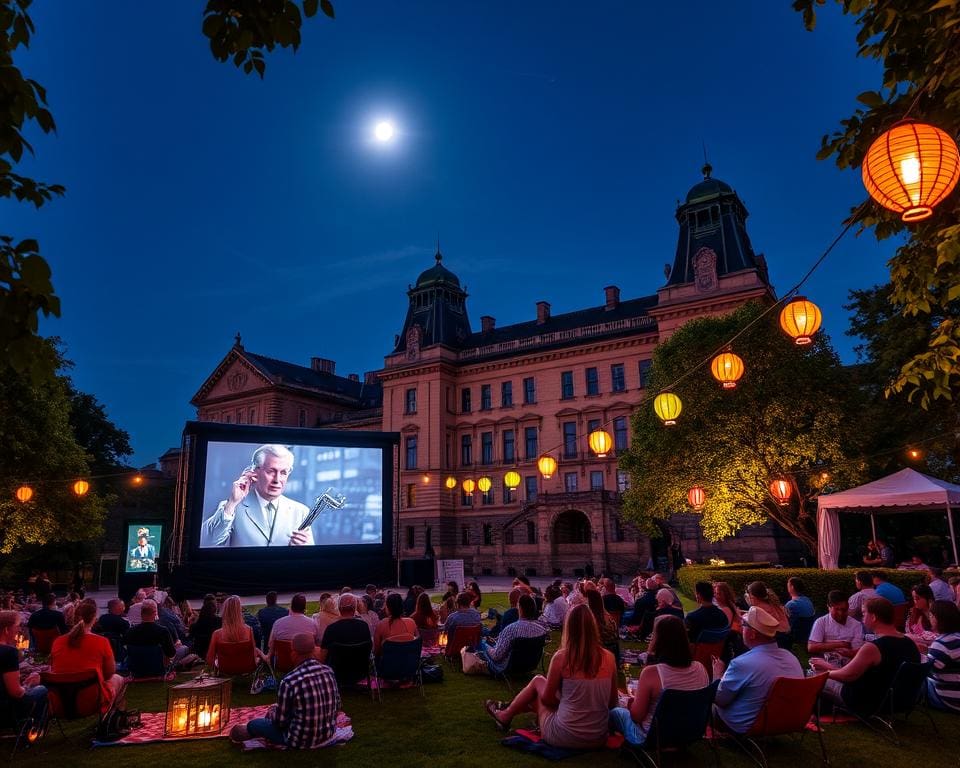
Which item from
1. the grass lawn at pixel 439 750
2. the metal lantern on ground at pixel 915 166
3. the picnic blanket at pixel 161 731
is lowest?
the grass lawn at pixel 439 750

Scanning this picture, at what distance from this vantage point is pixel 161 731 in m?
7.05

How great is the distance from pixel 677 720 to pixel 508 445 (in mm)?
43643

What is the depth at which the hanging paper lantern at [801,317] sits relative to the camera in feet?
35.0

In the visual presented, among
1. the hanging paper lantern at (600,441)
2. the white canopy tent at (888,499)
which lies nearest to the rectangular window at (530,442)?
the hanging paper lantern at (600,441)

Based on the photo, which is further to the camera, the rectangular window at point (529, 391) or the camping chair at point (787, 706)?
the rectangular window at point (529, 391)

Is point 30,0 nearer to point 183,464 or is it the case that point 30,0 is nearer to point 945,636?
point 945,636

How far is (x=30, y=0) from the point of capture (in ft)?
13.1

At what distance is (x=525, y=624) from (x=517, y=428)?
39.5 metres

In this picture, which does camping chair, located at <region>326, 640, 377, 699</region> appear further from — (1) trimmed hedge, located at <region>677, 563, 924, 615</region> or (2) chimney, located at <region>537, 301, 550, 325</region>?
(2) chimney, located at <region>537, 301, 550, 325</region>

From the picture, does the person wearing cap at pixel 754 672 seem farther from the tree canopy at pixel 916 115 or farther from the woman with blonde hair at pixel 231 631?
the woman with blonde hair at pixel 231 631

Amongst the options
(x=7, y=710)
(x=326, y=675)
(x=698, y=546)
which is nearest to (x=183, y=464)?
(x=7, y=710)

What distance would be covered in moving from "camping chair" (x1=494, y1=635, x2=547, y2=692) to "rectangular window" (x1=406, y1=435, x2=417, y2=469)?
41.0 meters

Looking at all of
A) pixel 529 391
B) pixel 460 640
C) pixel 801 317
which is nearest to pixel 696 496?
pixel 801 317

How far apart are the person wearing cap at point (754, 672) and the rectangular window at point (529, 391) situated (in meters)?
42.6
